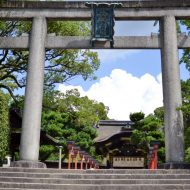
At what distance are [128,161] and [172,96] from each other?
40.6 ft

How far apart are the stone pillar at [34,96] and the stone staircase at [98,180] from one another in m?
2.43

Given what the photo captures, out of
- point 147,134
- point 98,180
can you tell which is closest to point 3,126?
point 98,180

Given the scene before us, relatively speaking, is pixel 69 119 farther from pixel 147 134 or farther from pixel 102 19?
pixel 102 19

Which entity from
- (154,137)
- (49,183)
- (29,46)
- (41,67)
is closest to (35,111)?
(41,67)

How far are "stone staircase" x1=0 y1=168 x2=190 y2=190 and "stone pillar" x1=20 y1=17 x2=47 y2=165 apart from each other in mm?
2427

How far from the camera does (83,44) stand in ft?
44.1

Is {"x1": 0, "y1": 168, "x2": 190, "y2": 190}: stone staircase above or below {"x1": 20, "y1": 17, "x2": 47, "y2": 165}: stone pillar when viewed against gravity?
below

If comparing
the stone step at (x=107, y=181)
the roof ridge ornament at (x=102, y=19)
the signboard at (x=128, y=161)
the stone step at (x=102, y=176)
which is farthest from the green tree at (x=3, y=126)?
the signboard at (x=128, y=161)

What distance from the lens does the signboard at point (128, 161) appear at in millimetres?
23547

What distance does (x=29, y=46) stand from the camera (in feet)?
43.8

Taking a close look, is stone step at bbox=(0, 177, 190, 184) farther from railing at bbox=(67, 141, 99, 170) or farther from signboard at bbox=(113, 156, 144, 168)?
signboard at bbox=(113, 156, 144, 168)

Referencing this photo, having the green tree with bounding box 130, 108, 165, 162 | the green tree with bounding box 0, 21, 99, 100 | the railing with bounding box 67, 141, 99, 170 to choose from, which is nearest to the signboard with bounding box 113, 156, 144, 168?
the green tree with bounding box 130, 108, 165, 162

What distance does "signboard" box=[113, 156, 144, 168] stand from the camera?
2355cm

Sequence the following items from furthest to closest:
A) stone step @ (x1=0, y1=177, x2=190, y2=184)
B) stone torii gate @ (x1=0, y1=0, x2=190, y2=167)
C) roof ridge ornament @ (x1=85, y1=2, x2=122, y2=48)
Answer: roof ridge ornament @ (x1=85, y1=2, x2=122, y2=48) < stone torii gate @ (x1=0, y1=0, x2=190, y2=167) < stone step @ (x1=0, y1=177, x2=190, y2=184)
